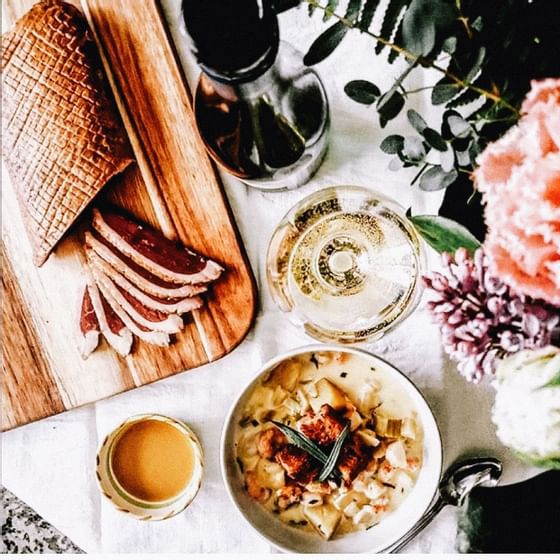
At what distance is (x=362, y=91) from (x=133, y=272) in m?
0.34

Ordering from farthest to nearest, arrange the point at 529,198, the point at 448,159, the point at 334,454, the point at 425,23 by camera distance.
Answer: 1. the point at 334,454
2. the point at 448,159
3. the point at 425,23
4. the point at 529,198

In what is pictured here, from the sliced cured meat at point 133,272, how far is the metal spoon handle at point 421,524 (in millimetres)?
352

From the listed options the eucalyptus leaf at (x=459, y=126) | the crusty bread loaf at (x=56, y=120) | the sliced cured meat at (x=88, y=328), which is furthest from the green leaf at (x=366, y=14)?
the sliced cured meat at (x=88, y=328)

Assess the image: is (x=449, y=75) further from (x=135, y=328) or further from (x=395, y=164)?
(x=135, y=328)

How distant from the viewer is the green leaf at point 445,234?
2.46 feet

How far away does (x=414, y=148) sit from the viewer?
802 mm

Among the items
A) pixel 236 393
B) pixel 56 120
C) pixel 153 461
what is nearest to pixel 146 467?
pixel 153 461

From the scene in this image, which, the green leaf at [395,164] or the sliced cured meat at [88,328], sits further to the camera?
the sliced cured meat at [88,328]

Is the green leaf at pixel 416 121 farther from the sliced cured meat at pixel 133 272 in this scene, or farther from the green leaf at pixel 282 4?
the sliced cured meat at pixel 133 272

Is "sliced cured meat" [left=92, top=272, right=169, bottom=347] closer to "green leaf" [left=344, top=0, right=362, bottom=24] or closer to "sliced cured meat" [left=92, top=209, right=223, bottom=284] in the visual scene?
"sliced cured meat" [left=92, top=209, right=223, bottom=284]

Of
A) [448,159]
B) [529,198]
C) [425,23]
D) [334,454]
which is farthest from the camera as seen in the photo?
[334,454]

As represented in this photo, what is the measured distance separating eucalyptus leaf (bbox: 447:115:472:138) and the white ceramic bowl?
0.25 meters

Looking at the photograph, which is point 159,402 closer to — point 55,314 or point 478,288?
point 55,314

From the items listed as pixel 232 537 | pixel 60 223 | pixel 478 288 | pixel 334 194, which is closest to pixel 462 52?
pixel 478 288
